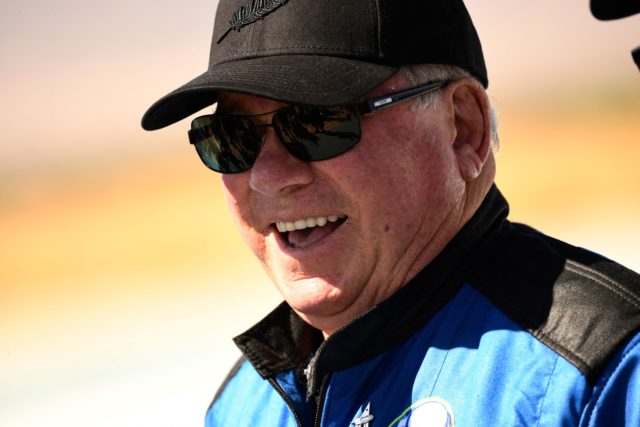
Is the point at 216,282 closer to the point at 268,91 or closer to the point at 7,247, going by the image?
the point at 7,247

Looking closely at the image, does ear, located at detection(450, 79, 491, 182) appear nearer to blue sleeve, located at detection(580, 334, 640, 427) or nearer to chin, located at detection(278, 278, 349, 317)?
chin, located at detection(278, 278, 349, 317)

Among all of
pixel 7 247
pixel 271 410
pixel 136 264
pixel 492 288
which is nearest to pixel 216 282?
pixel 136 264

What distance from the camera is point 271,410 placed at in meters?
2.32

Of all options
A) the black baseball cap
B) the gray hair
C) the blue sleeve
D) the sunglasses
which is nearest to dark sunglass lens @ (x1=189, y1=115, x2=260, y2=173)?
the sunglasses

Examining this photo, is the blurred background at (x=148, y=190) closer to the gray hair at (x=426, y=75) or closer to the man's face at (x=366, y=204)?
the man's face at (x=366, y=204)

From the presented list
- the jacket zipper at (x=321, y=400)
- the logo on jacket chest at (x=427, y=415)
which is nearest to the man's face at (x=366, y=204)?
the jacket zipper at (x=321, y=400)

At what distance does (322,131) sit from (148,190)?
5.97 m

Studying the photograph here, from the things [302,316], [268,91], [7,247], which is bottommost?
[302,316]

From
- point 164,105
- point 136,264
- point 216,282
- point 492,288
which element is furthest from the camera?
point 136,264

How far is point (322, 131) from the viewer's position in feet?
6.69

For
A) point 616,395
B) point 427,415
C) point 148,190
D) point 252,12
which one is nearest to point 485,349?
point 427,415

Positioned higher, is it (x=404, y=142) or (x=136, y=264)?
(x=136, y=264)

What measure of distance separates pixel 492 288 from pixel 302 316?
481 millimetres

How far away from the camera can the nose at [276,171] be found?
209 centimetres
